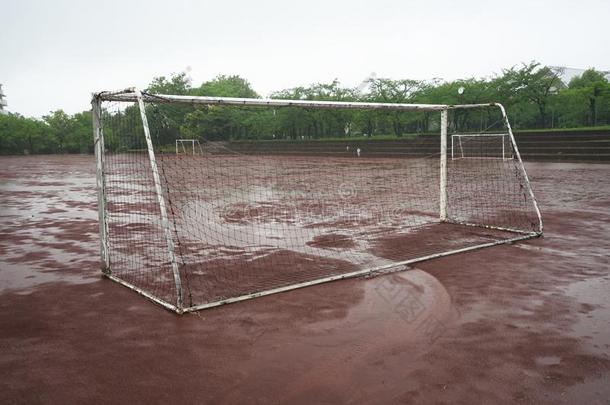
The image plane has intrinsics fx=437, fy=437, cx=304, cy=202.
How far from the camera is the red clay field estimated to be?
109 inches

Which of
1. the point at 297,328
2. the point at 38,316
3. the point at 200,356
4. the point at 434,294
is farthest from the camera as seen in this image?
the point at 434,294

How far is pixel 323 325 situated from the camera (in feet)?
12.2

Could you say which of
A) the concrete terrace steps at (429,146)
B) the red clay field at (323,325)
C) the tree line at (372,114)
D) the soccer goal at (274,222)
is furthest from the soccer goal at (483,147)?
the red clay field at (323,325)

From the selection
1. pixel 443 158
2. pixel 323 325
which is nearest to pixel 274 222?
pixel 443 158

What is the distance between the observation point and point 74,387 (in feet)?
9.20

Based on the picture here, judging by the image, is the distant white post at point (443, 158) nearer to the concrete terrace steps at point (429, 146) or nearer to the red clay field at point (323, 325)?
the red clay field at point (323, 325)

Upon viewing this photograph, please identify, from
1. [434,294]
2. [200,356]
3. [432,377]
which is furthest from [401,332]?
[200,356]

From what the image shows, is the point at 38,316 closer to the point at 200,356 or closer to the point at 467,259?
the point at 200,356

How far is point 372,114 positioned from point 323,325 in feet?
118

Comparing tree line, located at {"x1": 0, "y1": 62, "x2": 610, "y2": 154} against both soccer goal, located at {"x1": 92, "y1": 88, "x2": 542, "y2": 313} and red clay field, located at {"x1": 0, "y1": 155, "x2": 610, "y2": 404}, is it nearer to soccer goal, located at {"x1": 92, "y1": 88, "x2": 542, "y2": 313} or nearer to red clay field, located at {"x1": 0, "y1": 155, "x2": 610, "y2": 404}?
soccer goal, located at {"x1": 92, "y1": 88, "x2": 542, "y2": 313}

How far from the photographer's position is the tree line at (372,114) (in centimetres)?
3036

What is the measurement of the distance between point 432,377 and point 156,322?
2324mm

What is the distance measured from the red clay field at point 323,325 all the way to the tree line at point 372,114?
17.3m

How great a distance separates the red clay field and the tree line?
17261 mm
